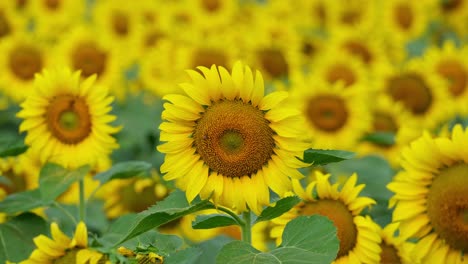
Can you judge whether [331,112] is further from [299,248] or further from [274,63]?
[299,248]

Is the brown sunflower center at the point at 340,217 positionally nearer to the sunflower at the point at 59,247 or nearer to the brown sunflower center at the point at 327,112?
the sunflower at the point at 59,247

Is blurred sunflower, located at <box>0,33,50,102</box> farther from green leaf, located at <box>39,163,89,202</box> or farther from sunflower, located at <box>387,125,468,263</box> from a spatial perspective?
sunflower, located at <box>387,125,468,263</box>

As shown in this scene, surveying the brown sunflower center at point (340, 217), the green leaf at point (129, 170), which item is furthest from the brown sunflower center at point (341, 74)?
Answer: the brown sunflower center at point (340, 217)

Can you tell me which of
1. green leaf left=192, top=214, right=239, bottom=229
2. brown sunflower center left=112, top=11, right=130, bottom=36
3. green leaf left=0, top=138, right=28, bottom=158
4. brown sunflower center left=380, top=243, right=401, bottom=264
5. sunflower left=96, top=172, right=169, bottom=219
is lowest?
sunflower left=96, top=172, right=169, bottom=219

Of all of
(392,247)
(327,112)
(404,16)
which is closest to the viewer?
(392,247)

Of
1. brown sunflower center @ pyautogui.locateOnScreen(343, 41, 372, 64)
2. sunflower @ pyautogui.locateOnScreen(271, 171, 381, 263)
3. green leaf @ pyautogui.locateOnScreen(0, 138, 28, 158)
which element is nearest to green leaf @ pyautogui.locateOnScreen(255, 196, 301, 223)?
sunflower @ pyautogui.locateOnScreen(271, 171, 381, 263)

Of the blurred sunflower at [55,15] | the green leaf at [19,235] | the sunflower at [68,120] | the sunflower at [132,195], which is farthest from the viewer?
the blurred sunflower at [55,15]

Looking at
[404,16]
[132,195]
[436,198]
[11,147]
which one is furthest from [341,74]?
[436,198]
